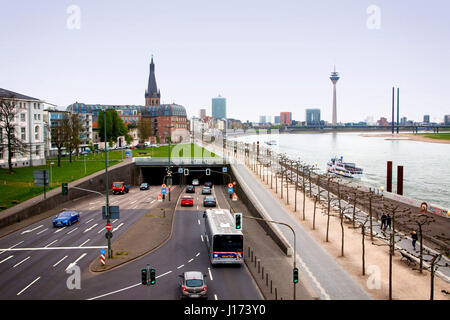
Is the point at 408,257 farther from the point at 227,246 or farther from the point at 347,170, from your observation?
the point at 347,170

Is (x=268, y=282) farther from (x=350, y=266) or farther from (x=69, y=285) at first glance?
(x=69, y=285)

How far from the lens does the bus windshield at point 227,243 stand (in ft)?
89.1

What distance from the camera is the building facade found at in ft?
225

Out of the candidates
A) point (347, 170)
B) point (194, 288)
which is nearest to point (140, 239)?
point (194, 288)

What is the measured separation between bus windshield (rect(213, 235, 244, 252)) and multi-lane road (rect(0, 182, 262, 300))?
1.33 m

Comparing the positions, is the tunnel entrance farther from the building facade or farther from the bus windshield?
the bus windshield

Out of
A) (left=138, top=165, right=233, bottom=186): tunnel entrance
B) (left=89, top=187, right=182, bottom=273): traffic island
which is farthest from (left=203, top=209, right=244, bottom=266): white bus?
(left=138, top=165, right=233, bottom=186): tunnel entrance

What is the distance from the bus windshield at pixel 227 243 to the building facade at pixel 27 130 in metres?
52.9

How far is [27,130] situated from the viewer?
2849 inches

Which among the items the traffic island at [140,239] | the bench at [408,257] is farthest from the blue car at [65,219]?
the bench at [408,257]

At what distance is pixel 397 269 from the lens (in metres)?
26.6

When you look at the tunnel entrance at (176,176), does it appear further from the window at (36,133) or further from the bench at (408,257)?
the bench at (408,257)

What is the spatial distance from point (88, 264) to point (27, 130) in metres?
53.2
